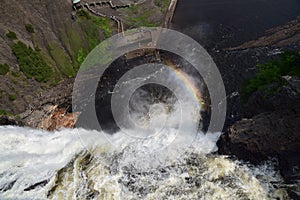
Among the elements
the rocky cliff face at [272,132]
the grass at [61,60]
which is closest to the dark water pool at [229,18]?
the grass at [61,60]

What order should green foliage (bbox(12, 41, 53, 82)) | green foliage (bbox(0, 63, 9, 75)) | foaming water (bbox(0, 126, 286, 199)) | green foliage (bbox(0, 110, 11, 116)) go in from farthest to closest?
green foliage (bbox(12, 41, 53, 82)), green foliage (bbox(0, 63, 9, 75)), green foliage (bbox(0, 110, 11, 116)), foaming water (bbox(0, 126, 286, 199))

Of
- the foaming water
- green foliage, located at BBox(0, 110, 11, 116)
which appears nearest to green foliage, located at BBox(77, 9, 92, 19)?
green foliage, located at BBox(0, 110, 11, 116)

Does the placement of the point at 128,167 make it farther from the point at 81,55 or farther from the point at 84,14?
the point at 84,14

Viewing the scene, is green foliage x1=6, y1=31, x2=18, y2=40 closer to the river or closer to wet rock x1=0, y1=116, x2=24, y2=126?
wet rock x1=0, y1=116, x2=24, y2=126

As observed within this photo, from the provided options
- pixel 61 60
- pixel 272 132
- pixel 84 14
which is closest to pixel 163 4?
pixel 84 14

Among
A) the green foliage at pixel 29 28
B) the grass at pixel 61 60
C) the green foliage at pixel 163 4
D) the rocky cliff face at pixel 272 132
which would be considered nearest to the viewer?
the rocky cliff face at pixel 272 132

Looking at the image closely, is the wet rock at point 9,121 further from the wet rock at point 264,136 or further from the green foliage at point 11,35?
the wet rock at point 264,136
